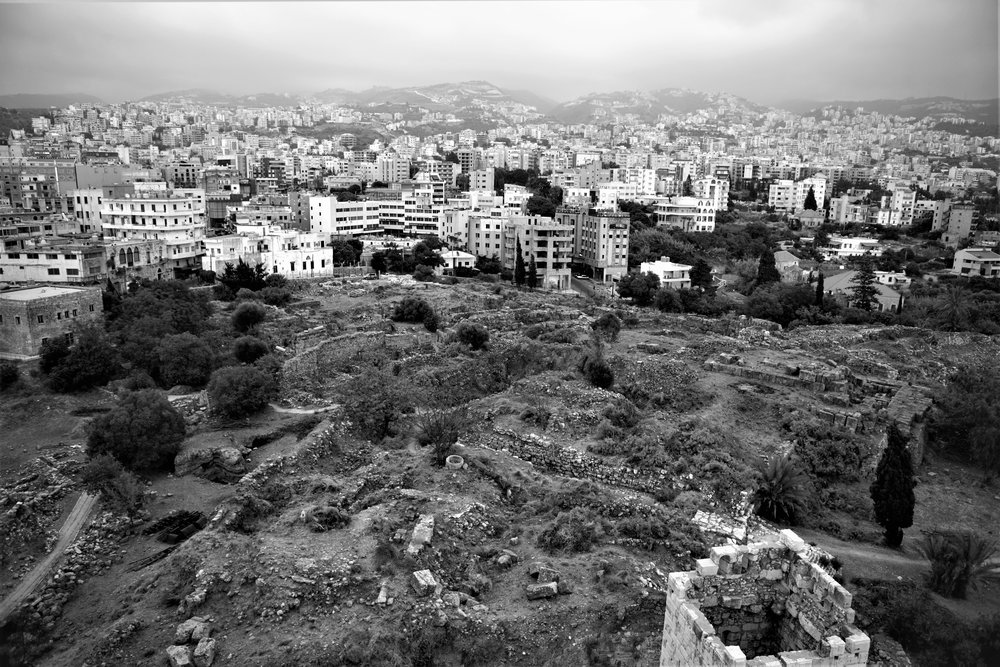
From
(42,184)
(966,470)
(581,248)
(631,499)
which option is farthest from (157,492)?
(42,184)

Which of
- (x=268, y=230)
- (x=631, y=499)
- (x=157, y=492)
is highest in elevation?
(x=268, y=230)

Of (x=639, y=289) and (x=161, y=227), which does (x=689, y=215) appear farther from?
(x=161, y=227)

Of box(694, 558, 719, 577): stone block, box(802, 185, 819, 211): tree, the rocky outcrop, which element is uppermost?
box(802, 185, 819, 211): tree

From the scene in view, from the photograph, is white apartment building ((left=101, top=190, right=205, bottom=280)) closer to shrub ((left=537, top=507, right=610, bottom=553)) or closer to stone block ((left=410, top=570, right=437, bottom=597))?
shrub ((left=537, top=507, right=610, bottom=553))

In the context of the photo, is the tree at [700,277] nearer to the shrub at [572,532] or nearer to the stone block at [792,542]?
the shrub at [572,532]

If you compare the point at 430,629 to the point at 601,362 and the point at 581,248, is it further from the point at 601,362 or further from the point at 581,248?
the point at 581,248

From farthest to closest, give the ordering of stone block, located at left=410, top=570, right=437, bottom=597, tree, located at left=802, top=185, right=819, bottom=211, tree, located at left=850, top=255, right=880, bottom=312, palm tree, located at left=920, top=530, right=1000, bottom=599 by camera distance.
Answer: tree, located at left=802, top=185, right=819, bottom=211 → tree, located at left=850, top=255, right=880, bottom=312 → palm tree, located at left=920, top=530, right=1000, bottom=599 → stone block, located at left=410, top=570, right=437, bottom=597

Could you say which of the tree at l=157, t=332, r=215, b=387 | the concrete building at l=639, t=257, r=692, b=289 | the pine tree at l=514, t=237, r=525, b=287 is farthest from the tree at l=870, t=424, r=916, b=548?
the pine tree at l=514, t=237, r=525, b=287

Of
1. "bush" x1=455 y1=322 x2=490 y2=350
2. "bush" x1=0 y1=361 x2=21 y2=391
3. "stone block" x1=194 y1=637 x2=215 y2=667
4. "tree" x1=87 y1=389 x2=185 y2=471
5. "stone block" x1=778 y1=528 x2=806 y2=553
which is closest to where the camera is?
"stone block" x1=778 y1=528 x2=806 y2=553
